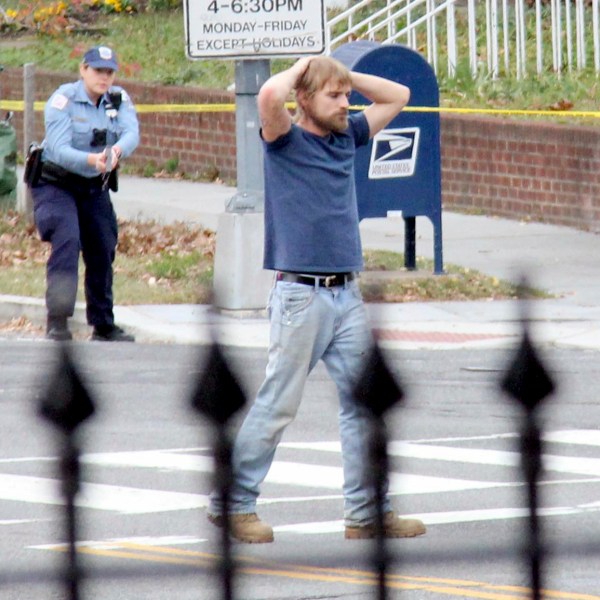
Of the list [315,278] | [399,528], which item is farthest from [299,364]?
[399,528]

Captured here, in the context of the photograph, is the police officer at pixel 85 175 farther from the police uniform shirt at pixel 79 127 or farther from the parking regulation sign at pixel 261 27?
the parking regulation sign at pixel 261 27

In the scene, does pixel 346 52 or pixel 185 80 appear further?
pixel 185 80

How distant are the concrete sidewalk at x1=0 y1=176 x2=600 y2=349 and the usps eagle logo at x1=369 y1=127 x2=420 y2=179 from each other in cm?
109

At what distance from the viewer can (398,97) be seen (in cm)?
650

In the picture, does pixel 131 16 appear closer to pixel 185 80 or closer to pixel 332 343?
pixel 185 80

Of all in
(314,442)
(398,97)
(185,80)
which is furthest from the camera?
(185,80)

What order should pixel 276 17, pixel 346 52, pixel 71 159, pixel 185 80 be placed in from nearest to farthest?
pixel 71 159
pixel 276 17
pixel 346 52
pixel 185 80

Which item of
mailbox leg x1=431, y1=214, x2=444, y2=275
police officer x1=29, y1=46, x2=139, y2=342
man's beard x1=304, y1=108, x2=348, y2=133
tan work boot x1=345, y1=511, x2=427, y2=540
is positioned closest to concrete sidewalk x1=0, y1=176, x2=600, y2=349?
mailbox leg x1=431, y1=214, x2=444, y2=275

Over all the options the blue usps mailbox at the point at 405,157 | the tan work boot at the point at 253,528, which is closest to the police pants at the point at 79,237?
the blue usps mailbox at the point at 405,157

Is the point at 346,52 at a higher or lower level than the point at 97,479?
higher

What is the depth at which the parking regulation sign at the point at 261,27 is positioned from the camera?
35.8 feet

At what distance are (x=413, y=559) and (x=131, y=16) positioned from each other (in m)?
23.5

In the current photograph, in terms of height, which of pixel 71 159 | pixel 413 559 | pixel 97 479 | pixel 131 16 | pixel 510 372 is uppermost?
pixel 131 16

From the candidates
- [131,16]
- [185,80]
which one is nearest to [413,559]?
[185,80]
